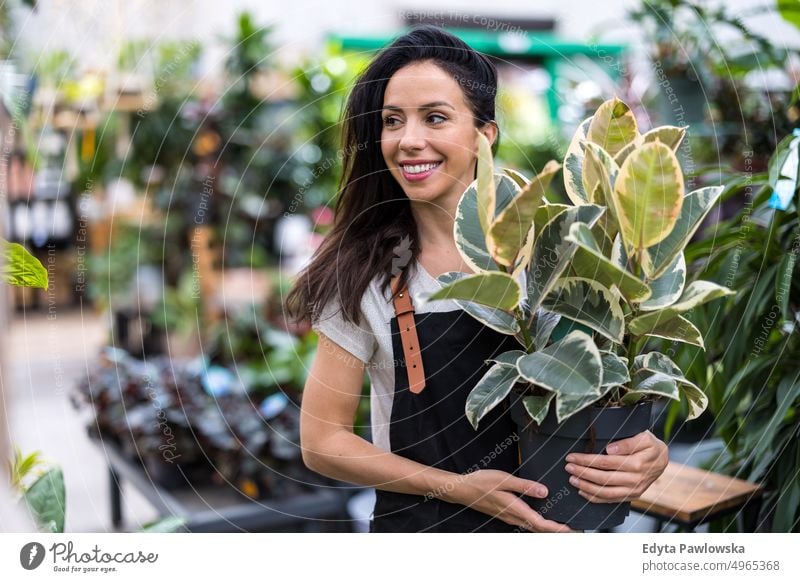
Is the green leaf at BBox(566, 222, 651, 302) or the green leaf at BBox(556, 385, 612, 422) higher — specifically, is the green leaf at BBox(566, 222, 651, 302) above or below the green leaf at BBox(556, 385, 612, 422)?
above

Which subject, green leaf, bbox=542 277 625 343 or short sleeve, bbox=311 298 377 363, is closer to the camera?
green leaf, bbox=542 277 625 343

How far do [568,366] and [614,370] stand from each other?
0.06 metres

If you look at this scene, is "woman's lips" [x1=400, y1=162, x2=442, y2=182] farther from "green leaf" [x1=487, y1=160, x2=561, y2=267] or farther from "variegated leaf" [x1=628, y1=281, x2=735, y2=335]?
"variegated leaf" [x1=628, y1=281, x2=735, y2=335]

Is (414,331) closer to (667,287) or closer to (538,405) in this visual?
(538,405)

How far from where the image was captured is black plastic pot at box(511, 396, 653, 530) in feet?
3.06

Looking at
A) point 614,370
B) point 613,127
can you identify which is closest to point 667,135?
point 613,127

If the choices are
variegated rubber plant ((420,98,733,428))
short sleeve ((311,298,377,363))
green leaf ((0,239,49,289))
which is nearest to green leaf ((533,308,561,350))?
variegated rubber plant ((420,98,733,428))

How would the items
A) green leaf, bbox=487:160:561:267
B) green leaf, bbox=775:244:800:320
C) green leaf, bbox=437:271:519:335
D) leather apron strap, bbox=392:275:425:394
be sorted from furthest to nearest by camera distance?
green leaf, bbox=775:244:800:320
leather apron strap, bbox=392:275:425:394
green leaf, bbox=437:271:519:335
green leaf, bbox=487:160:561:267

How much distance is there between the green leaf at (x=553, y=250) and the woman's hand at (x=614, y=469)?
0.18 metres

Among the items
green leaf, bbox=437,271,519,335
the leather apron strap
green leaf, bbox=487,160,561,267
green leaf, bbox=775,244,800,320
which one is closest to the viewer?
green leaf, bbox=487,160,561,267

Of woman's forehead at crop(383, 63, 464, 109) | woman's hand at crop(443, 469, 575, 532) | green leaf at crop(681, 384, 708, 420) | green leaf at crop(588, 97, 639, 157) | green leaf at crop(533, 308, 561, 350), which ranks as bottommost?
woman's hand at crop(443, 469, 575, 532)

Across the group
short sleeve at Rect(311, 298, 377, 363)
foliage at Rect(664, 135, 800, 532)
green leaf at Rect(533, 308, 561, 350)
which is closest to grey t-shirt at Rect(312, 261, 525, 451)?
short sleeve at Rect(311, 298, 377, 363)

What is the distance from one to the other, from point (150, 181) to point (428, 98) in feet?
8.63
